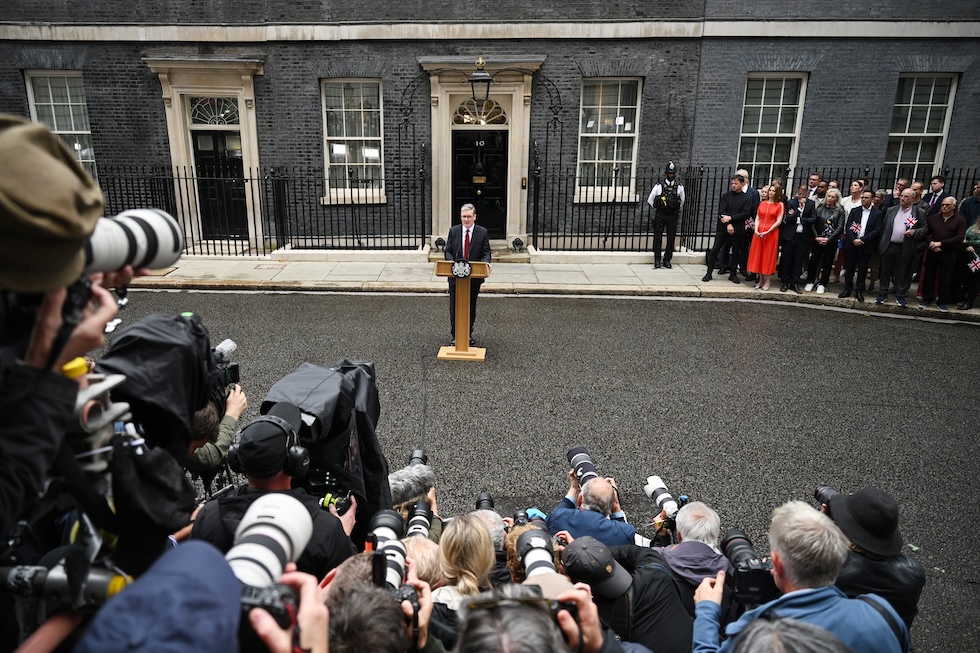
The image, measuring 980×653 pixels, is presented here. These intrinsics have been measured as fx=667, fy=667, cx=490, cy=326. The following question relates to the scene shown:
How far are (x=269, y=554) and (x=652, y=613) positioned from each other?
1.77m

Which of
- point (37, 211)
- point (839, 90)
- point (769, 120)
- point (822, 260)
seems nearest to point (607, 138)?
point (769, 120)

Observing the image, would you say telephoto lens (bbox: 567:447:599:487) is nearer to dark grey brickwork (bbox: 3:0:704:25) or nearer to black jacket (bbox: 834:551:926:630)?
black jacket (bbox: 834:551:926:630)

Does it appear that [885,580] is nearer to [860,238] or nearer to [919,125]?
[860,238]

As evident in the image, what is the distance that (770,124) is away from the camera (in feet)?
47.4

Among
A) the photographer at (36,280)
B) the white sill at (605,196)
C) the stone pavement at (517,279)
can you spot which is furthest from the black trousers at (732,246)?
the photographer at (36,280)

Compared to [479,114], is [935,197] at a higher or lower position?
lower

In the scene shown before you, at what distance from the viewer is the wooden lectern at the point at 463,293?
7.92 m

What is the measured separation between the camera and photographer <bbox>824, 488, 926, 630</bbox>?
9.12 ft

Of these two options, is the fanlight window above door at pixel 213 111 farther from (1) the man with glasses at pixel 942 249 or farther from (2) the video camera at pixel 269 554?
(2) the video camera at pixel 269 554

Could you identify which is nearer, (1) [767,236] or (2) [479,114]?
(1) [767,236]

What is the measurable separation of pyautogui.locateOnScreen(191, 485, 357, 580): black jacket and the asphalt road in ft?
7.02

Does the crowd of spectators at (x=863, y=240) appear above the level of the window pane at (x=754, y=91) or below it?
below

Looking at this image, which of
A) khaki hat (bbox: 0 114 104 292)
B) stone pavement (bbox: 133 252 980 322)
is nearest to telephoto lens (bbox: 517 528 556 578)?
khaki hat (bbox: 0 114 104 292)

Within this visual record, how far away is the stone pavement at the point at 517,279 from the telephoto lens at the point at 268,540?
32.8 feet
